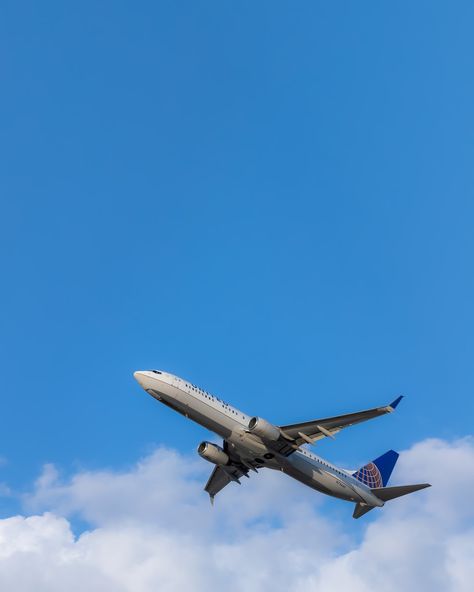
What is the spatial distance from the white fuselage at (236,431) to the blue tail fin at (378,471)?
552 cm

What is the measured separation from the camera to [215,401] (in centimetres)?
5697

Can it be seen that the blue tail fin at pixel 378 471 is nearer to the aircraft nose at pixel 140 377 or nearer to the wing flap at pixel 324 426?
the wing flap at pixel 324 426

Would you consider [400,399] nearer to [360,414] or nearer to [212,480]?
[360,414]

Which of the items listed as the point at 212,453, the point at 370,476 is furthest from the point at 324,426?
the point at 370,476

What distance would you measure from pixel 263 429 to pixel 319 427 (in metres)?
4.14

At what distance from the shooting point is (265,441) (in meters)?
57.2

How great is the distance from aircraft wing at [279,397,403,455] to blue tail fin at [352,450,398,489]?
39.4 ft

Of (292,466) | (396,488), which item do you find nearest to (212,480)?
(292,466)

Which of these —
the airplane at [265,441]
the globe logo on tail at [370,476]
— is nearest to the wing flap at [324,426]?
the airplane at [265,441]

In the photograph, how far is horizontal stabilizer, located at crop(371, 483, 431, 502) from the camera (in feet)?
204

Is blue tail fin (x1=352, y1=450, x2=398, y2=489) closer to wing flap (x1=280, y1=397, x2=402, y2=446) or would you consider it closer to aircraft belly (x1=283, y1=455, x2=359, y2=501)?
aircraft belly (x1=283, y1=455, x2=359, y2=501)

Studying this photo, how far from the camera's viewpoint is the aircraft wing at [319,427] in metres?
53.8

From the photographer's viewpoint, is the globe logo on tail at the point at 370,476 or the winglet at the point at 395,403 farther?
the globe logo on tail at the point at 370,476

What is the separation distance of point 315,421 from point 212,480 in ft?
58.2
